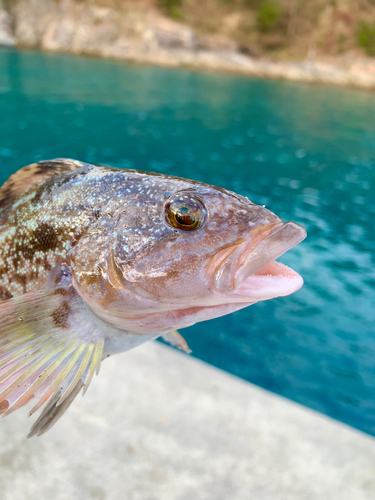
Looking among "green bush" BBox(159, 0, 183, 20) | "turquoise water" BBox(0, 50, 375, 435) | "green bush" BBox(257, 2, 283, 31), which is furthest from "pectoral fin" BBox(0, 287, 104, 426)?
"green bush" BBox(257, 2, 283, 31)

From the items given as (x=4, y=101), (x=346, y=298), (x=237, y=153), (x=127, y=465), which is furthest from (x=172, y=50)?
(x=127, y=465)

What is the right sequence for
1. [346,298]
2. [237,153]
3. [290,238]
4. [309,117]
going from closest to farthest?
1. [290,238]
2. [346,298]
3. [237,153]
4. [309,117]

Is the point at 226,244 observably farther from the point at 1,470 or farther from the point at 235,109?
the point at 235,109

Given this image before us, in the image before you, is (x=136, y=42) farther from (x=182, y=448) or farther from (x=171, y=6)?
(x=182, y=448)

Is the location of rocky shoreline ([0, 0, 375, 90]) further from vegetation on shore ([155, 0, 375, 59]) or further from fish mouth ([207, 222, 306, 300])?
fish mouth ([207, 222, 306, 300])

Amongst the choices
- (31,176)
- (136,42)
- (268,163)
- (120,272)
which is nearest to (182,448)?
(120,272)

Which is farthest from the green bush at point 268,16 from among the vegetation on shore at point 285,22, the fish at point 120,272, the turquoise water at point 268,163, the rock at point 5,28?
the fish at point 120,272

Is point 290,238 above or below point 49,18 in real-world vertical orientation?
below
